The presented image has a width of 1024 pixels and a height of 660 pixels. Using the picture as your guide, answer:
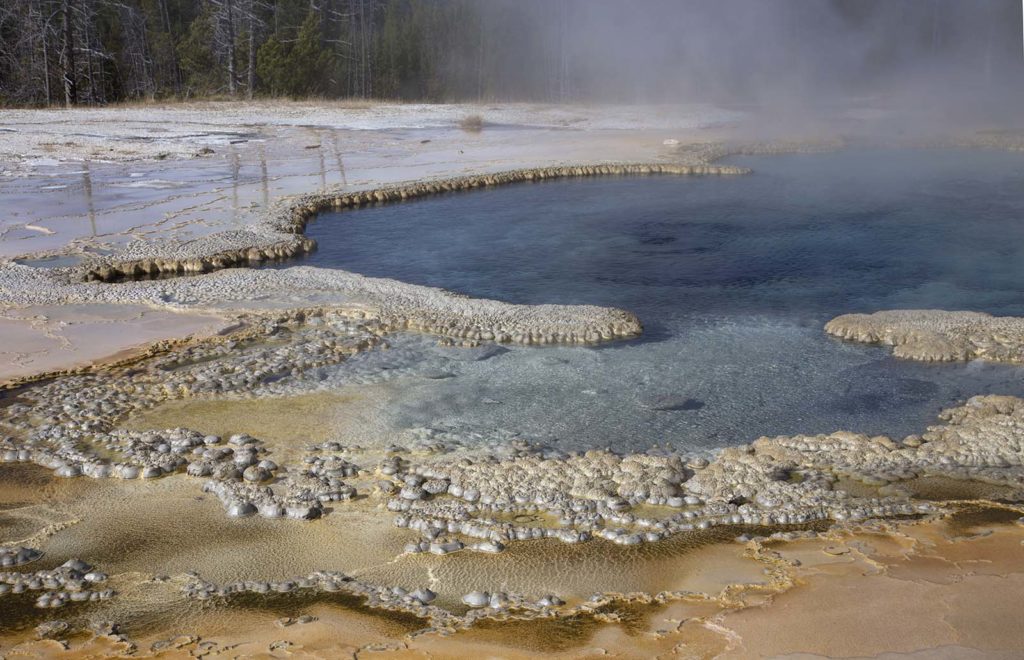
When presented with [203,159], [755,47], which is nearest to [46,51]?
[203,159]

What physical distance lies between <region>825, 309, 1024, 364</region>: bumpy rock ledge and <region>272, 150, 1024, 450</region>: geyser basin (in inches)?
5.7

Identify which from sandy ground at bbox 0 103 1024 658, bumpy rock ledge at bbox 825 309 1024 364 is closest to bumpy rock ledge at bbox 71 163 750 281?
sandy ground at bbox 0 103 1024 658

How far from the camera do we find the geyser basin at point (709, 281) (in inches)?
189

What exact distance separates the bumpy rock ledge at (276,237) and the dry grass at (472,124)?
460 centimetres

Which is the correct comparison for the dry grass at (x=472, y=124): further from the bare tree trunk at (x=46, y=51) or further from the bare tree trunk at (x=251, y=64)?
the bare tree trunk at (x=46, y=51)

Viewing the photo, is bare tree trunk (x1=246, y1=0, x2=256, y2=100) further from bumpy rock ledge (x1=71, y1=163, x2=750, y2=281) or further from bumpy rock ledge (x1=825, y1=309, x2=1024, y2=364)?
bumpy rock ledge (x1=825, y1=309, x2=1024, y2=364)

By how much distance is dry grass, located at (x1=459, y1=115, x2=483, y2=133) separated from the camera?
1584cm

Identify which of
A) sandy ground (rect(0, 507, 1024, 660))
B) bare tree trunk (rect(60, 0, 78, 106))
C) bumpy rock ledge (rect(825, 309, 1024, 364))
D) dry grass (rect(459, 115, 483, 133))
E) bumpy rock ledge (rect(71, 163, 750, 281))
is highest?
bare tree trunk (rect(60, 0, 78, 106))

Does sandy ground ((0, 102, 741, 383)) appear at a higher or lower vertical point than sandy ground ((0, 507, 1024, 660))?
higher

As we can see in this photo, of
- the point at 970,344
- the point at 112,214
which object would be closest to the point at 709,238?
the point at 970,344

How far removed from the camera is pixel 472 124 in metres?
16.3

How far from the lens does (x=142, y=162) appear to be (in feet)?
38.8

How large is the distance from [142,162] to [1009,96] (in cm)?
1810

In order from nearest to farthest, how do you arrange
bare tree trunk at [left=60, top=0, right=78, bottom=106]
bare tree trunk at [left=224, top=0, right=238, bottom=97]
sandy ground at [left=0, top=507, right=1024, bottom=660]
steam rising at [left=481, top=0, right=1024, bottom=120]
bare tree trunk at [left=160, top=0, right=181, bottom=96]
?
sandy ground at [left=0, top=507, right=1024, bottom=660] < bare tree trunk at [left=60, top=0, right=78, bottom=106] < bare tree trunk at [left=224, top=0, right=238, bottom=97] < bare tree trunk at [left=160, top=0, right=181, bottom=96] < steam rising at [left=481, top=0, right=1024, bottom=120]
